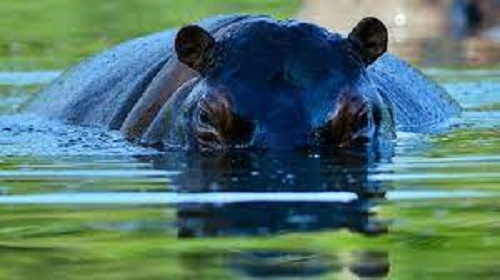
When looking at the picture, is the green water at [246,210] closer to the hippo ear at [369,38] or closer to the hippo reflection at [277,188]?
the hippo reflection at [277,188]

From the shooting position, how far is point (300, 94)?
301 inches

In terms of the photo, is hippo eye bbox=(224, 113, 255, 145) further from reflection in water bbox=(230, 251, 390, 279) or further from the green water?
reflection in water bbox=(230, 251, 390, 279)

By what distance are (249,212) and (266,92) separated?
1901 millimetres

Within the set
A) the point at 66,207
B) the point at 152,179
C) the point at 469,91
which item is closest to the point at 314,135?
the point at 152,179

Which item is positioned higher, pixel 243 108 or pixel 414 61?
pixel 243 108

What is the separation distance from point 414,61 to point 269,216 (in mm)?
10286

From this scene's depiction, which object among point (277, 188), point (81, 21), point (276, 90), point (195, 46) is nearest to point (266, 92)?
point (276, 90)

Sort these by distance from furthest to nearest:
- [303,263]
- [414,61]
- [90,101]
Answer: [414,61]
[90,101]
[303,263]

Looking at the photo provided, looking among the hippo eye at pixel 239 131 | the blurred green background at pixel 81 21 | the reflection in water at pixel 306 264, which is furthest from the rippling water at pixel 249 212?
the blurred green background at pixel 81 21

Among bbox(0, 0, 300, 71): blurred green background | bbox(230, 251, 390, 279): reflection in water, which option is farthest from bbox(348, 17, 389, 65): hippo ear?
bbox(0, 0, 300, 71): blurred green background

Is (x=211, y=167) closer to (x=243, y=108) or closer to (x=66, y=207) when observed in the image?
(x=243, y=108)

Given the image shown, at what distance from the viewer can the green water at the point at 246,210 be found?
4852mm

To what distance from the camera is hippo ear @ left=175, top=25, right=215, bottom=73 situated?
812cm

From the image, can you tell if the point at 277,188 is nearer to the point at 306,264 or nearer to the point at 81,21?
the point at 306,264
